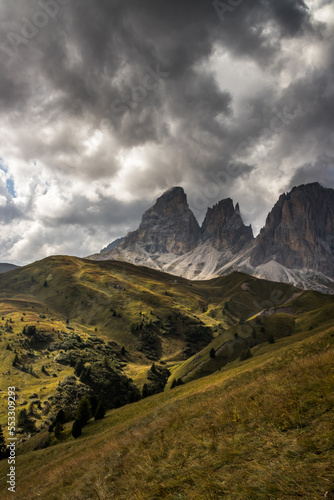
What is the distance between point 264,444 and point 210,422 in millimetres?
5687

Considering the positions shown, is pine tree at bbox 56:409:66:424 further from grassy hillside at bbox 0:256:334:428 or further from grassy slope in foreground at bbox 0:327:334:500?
grassy slope in foreground at bbox 0:327:334:500

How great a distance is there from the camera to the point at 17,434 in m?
53.6

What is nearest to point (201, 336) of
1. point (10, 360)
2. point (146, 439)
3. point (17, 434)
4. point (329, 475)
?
point (10, 360)

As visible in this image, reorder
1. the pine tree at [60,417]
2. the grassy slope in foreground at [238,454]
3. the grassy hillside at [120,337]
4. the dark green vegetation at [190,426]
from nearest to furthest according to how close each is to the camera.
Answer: the grassy slope in foreground at [238,454] < the dark green vegetation at [190,426] < the pine tree at [60,417] < the grassy hillside at [120,337]

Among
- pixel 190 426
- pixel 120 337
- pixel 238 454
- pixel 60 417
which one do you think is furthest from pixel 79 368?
pixel 238 454

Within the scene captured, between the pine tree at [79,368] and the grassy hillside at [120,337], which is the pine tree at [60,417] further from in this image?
the pine tree at [79,368]

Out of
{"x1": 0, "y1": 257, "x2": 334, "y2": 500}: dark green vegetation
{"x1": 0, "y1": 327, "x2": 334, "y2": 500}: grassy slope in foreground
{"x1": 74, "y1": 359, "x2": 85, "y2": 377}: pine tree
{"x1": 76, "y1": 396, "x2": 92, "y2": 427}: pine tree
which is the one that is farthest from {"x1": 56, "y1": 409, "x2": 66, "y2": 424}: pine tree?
{"x1": 74, "y1": 359, "x2": 85, "y2": 377}: pine tree

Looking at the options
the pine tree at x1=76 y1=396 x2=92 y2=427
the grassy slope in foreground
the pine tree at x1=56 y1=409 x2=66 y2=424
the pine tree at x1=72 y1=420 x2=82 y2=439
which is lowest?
the pine tree at x1=56 y1=409 x2=66 y2=424

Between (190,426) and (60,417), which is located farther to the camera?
(60,417)

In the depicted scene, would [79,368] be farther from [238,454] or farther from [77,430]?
[238,454]

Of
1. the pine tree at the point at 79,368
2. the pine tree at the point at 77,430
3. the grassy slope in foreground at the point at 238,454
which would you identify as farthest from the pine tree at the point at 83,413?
the pine tree at the point at 79,368

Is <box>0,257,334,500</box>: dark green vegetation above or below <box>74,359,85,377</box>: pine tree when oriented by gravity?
above

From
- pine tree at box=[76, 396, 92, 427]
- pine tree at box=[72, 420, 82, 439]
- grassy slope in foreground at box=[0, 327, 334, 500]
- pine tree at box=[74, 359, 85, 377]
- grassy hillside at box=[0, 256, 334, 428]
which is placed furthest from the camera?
pine tree at box=[74, 359, 85, 377]

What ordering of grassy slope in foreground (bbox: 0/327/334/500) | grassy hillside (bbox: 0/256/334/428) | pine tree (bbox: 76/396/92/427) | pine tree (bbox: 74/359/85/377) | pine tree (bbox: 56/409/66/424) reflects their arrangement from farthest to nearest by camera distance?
pine tree (bbox: 74/359/85/377), grassy hillside (bbox: 0/256/334/428), pine tree (bbox: 56/409/66/424), pine tree (bbox: 76/396/92/427), grassy slope in foreground (bbox: 0/327/334/500)
